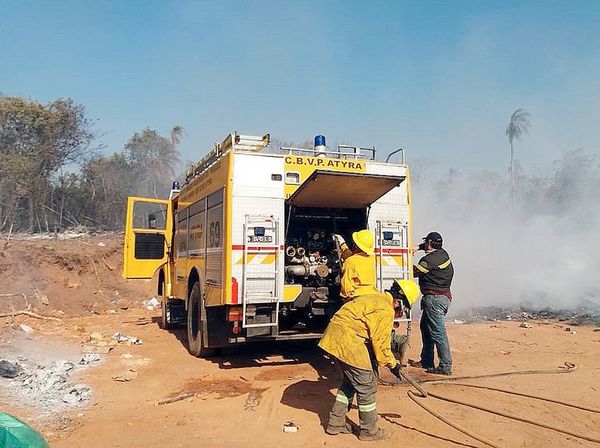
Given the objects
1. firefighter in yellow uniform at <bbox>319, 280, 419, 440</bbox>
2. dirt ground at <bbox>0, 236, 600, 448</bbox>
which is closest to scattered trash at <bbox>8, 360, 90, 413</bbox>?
dirt ground at <bbox>0, 236, 600, 448</bbox>

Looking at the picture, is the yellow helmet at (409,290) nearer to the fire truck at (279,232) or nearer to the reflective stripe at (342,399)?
the reflective stripe at (342,399)

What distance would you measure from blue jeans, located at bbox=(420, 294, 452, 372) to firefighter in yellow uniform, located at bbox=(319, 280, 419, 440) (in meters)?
2.16

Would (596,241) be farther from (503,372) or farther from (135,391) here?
(135,391)

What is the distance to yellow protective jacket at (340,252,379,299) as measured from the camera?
5023mm

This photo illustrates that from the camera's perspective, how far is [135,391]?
6.33 m

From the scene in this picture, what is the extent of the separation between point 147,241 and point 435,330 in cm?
711

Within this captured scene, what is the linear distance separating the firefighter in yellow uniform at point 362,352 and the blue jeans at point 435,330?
Result: 216cm

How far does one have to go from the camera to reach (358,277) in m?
5.02

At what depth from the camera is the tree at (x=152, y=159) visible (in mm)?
35656

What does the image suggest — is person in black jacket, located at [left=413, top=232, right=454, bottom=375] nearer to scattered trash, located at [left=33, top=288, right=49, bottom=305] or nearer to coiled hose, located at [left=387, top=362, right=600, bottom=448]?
coiled hose, located at [left=387, top=362, right=600, bottom=448]

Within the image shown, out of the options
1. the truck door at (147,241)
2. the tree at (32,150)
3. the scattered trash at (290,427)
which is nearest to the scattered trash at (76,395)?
the scattered trash at (290,427)

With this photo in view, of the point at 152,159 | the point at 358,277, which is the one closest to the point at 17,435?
the point at 358,277

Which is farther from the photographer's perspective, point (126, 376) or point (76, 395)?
point (126, 376)

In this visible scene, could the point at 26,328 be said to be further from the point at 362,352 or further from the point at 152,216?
the point at 362,352
